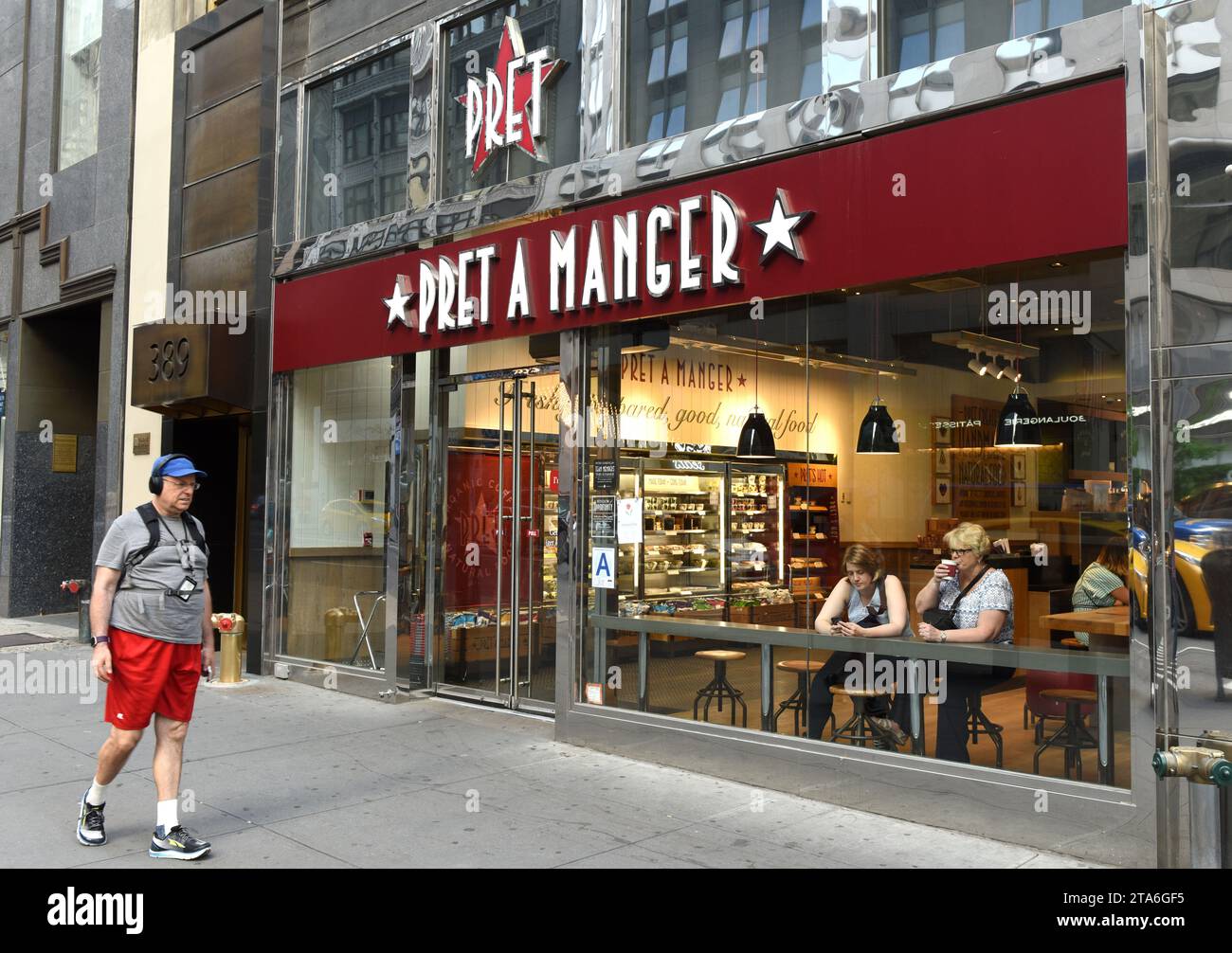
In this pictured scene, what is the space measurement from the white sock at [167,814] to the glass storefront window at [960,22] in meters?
5.77

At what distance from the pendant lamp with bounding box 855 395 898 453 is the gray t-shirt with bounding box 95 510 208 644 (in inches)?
164

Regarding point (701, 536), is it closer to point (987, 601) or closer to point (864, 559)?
point (864, 559)

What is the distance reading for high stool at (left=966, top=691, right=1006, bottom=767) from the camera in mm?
6230

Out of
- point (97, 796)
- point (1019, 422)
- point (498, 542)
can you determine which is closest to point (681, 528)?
point (498, 542)

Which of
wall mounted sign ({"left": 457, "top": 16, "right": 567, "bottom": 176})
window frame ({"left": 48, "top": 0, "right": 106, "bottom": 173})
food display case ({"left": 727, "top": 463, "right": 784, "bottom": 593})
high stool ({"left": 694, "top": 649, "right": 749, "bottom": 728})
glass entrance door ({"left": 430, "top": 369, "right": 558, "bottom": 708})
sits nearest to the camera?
high stool ({"left": 694, "top": 649, "right": 749, "bottom": 728})

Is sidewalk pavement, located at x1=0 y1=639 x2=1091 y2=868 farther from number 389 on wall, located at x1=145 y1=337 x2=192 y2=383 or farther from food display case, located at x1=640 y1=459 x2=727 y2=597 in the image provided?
number 389 on wall, located at x1=145 y1=337 x2=192 y2=383

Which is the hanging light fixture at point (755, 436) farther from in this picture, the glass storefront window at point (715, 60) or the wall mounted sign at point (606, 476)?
the glass storefront window at point (715, 60)

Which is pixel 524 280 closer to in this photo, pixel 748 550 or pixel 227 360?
pixel 748 550

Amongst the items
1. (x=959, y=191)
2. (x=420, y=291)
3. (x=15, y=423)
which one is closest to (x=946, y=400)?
(x=959, y=191)

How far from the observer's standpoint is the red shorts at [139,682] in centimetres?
560

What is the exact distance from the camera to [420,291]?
9922 millimetres

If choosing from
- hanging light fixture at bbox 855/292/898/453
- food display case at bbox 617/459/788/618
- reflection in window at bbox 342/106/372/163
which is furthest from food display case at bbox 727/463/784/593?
reflection in window at bbox 342/106/372/163

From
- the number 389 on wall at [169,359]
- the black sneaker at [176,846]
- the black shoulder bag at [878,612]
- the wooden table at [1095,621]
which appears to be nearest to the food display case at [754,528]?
the black shoulder bag at [878,612]

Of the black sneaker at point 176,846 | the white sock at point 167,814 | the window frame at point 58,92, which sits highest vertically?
the window frame at point 58,92
